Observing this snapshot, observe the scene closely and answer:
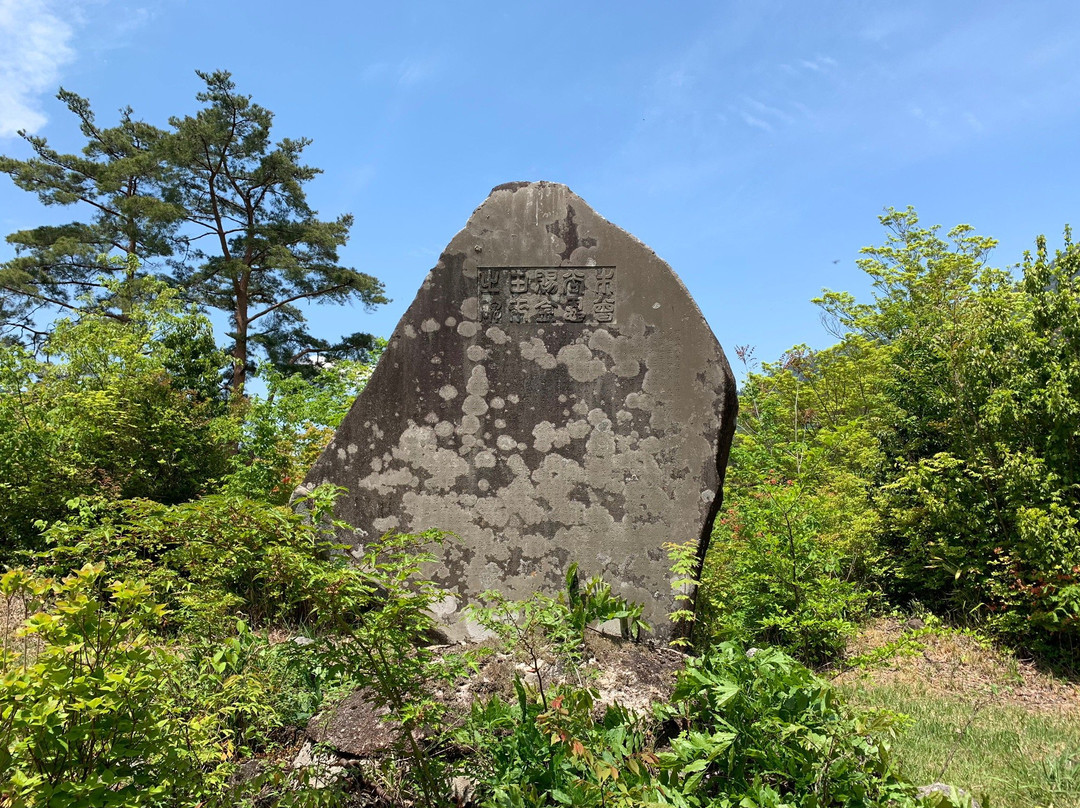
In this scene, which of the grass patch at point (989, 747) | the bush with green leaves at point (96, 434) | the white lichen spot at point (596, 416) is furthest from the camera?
the bush with green leaves at point (96, 434)

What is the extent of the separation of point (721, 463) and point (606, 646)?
119 centimetres

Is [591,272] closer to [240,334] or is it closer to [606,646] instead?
[606,646]

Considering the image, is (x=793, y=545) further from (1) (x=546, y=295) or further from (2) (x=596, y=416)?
(1) (x=546, y=295)

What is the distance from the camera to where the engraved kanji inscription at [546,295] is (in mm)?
4352

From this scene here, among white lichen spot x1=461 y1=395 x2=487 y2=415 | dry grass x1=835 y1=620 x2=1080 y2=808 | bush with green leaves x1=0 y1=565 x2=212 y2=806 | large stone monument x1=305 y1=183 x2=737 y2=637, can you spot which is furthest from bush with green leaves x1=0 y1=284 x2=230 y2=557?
dry grass x1=835 y1=620 x2=1080 y2=808

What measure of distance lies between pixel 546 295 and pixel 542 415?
0.72 m

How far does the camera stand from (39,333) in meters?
16.7

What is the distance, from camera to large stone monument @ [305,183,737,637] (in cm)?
413

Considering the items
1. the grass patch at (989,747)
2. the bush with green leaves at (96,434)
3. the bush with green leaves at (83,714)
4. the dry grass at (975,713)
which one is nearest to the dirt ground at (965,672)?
the dry grass at (975,713)

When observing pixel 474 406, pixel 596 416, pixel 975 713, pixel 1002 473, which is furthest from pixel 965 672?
pixel 474 406

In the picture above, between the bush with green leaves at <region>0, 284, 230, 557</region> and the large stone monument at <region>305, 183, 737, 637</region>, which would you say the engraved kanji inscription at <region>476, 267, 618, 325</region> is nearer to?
the large stone monument at <region>305, 183, 737, 637</region>

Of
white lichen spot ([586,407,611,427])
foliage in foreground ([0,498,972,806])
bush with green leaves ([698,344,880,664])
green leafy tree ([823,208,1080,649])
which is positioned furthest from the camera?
green leafy tree ([823,208,1080,649])

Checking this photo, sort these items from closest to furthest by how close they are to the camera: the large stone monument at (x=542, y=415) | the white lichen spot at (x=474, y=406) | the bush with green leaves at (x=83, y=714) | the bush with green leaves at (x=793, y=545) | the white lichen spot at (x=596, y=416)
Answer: the bush with green leaves at (x=83, y=714), the large stone monument at (x=542, y=415), the white lichen spot at (x=596, y=416), the white lichen spot at (x=474, y=406), the bush with green leaves at (x=793, y=545)

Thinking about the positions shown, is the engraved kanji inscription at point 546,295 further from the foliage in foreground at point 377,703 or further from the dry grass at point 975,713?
the dry grass at point 975,713
